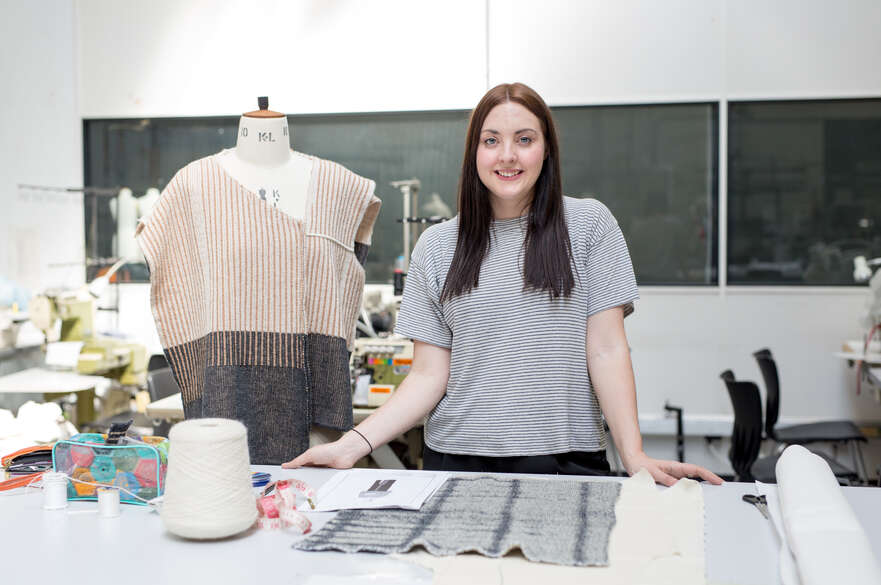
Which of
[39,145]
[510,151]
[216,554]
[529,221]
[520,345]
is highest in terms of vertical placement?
[39,145]

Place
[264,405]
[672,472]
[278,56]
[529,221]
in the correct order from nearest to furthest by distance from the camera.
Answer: [672,472] < [529,221] < [264,405] < [278,56]

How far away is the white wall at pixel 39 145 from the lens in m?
4.12

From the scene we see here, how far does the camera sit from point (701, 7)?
14.1 feet

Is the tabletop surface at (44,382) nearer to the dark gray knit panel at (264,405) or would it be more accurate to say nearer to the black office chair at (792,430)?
the dark gray knit panel at (264,405)

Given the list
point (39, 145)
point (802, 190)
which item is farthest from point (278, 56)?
point (802, 190)

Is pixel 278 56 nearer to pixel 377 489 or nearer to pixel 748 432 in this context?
Result: pixel 748 432

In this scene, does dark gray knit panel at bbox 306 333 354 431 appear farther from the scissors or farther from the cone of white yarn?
the scissors

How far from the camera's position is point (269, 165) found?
80.4 inches

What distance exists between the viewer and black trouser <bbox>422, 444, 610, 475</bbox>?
1.50 metres

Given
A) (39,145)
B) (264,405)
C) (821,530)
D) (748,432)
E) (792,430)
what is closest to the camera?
(821,530)

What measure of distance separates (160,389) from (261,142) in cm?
149

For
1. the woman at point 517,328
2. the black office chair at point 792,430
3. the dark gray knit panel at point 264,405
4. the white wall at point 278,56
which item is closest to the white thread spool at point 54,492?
the woman at point 517,328

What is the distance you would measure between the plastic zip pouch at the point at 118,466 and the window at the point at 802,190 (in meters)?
3.69

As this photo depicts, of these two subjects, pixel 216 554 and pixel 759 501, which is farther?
pixel 759 501
